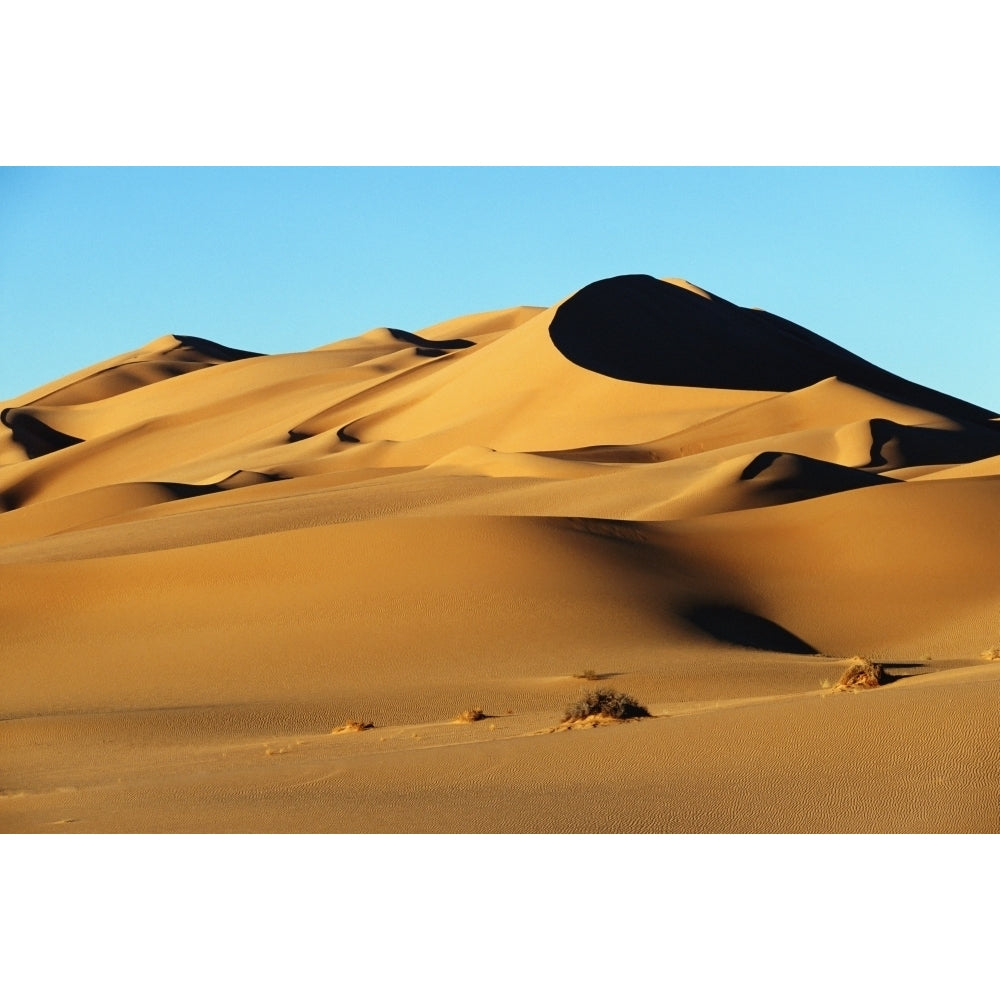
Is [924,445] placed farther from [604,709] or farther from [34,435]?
[34,435]

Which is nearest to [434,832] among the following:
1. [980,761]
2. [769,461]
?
[980,761]

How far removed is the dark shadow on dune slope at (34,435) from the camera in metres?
88.5

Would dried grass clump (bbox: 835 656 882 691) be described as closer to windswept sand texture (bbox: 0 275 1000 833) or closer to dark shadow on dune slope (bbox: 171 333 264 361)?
windswept sand texture (bbox: 0 275 1000 833)

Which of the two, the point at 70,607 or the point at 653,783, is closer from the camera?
the point at 653,783

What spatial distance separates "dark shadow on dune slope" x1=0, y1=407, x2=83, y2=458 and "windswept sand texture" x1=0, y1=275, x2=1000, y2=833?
36.6 meters

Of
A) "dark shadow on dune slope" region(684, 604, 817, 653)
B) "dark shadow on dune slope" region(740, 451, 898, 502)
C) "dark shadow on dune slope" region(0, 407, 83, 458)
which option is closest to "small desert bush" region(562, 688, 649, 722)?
"dark shadow on dune slope" region(684, 604, 817, 653)

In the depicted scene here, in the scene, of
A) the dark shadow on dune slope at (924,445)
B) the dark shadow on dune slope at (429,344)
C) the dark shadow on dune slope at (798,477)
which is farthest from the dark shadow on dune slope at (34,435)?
the dark shadow on dune slope at (798,477)

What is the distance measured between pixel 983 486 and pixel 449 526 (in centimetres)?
1073

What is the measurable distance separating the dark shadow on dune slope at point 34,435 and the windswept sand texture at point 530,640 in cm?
3659

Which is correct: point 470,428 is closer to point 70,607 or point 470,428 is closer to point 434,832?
point 70,607

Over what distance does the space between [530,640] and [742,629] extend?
12.1 feet

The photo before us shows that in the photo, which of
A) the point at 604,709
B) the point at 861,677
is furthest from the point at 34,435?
the point at 604,709

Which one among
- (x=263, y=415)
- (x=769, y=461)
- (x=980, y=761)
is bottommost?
(x=980, y=761)

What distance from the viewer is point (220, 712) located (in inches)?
661
